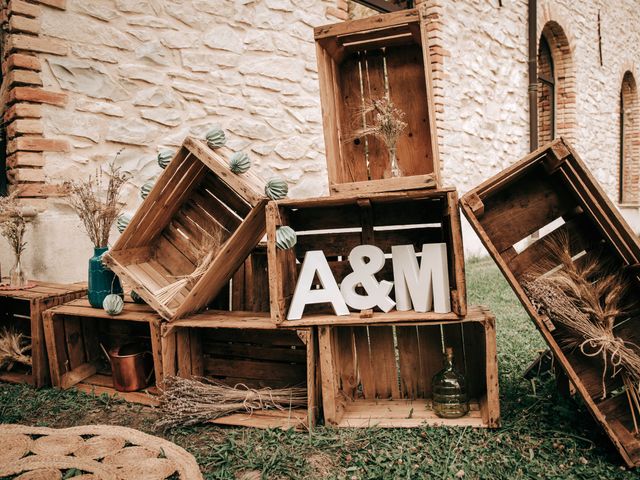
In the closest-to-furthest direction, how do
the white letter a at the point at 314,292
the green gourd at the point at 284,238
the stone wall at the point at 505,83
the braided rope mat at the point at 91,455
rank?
the braided rope mat at the point at 91,455, the green gourd at the point at 284,238, the white letter a at the point at 314,292, the stone wall at the point at 505,83

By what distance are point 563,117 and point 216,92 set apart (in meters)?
7.65

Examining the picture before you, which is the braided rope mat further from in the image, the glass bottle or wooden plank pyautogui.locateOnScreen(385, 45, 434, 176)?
wooden plank pyautogui.locateOnScreen(385, 45, 434, 176)

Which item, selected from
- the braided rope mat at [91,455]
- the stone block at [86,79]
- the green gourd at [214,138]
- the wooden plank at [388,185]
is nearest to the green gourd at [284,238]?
the wooden plank at [388,185]

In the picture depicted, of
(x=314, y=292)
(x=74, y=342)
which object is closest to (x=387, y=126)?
(x=314, y=292)

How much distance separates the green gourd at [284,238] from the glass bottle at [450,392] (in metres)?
0.89

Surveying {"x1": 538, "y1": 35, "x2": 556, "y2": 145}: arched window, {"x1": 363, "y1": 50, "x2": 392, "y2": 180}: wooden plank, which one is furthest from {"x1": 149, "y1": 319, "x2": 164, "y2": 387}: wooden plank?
{"x1": 538, "y1": 35, "x2": 556, "y2": 145}: arched window

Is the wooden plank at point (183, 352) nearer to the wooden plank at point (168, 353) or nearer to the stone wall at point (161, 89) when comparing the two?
the wooden plank at point (168, 353)

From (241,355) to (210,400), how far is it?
1.20 ft

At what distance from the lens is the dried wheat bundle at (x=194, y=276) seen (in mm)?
2461

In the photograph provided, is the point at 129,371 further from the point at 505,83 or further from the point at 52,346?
the point at 505,83

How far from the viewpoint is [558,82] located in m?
9.61

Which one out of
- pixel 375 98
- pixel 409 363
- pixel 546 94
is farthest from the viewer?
pixel 546 94

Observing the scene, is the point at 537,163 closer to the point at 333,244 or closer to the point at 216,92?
the point at 333,244

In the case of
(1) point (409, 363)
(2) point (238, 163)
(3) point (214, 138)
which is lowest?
(1) point (409, 363)
